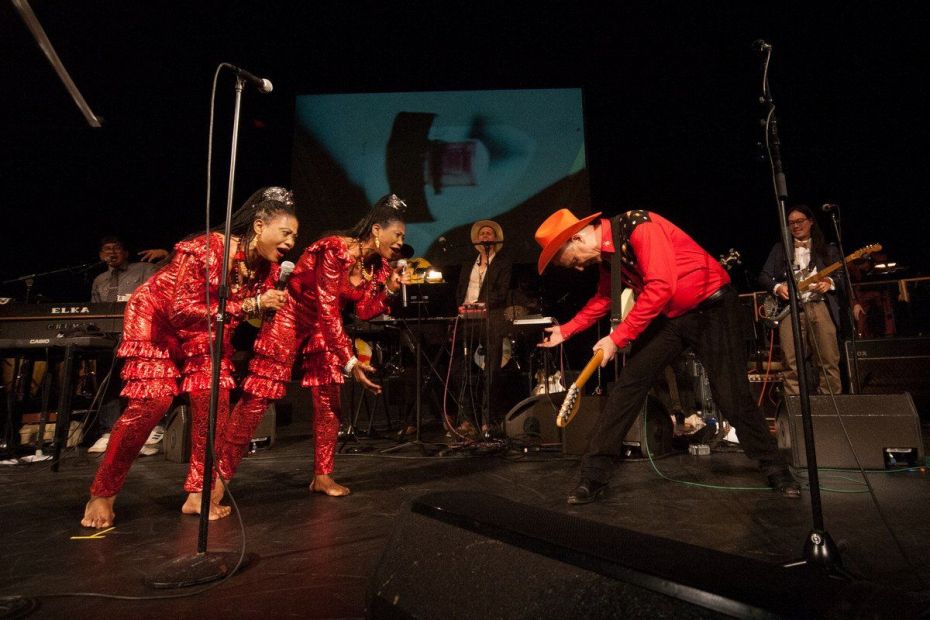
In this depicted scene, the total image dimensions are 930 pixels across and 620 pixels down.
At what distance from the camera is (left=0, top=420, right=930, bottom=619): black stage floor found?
175 cm

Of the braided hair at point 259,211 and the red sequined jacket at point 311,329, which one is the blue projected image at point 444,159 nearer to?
the red sequined jacket at point 311,329

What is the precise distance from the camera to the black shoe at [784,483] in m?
3.01

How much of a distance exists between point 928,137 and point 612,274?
8242mm

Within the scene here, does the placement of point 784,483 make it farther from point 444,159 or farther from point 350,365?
point 444,159

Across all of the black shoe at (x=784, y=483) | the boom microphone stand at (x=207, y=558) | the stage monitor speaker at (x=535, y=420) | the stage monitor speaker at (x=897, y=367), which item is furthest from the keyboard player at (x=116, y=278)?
the stage monitor speaker at (x=897, y=367)

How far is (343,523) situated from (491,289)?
3.51 meters

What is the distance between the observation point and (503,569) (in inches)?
35.8

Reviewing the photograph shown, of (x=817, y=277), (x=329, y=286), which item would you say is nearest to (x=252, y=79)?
(x=329, y=286)

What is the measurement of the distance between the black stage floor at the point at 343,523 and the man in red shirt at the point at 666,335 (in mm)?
270

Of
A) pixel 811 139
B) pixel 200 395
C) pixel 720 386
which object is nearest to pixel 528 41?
pixel 811 139

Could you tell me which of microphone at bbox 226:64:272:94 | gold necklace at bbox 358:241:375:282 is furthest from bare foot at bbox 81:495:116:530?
microphone at bbox 226:64:272:94

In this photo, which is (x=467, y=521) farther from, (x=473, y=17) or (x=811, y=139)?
(x=811, y=139)

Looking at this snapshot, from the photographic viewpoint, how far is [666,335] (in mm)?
3221

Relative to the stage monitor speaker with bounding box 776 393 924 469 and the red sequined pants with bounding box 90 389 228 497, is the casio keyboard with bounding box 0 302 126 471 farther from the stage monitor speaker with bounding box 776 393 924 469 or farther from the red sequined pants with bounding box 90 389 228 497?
the stage monitor speaker with bounding box 776 393 924 469
